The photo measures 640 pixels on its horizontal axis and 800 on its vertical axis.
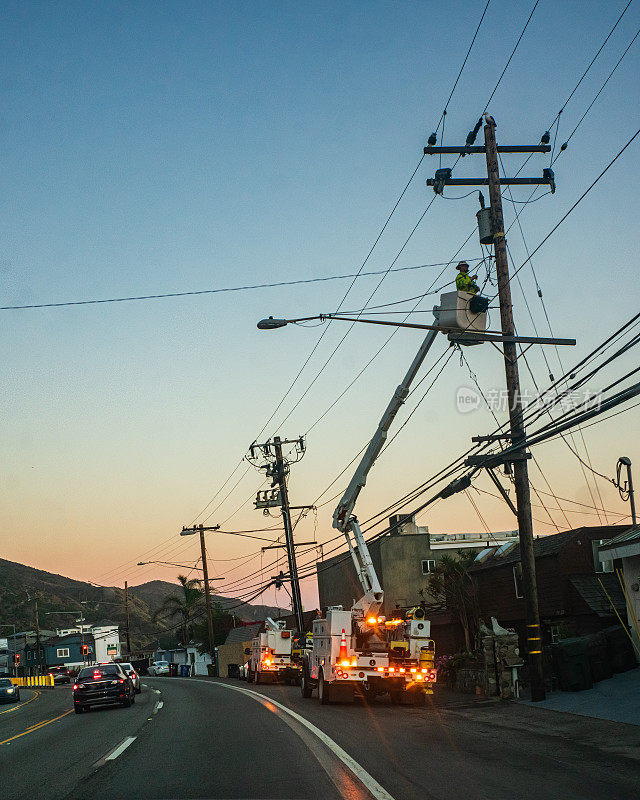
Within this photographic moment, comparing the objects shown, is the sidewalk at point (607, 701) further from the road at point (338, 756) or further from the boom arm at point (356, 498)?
the boom arm at point (356, 498)

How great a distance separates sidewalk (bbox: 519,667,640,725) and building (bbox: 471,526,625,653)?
7622mm

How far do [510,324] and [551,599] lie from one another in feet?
56.2

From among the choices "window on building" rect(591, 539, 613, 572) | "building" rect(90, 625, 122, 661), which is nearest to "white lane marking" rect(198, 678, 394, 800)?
"window on building" rect(591, 539, 613, 572)

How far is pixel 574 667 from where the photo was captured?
2152cm

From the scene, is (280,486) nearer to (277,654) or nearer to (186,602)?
(277,654)

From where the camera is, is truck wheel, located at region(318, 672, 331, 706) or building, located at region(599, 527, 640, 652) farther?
truck wheel, located at region(318, 672, 331, 706)

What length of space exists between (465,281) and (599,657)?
11.0m

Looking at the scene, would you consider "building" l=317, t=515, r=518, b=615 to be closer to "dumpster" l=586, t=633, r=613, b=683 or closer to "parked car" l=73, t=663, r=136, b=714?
"parked car" l=73, t=663, r=136, b=714

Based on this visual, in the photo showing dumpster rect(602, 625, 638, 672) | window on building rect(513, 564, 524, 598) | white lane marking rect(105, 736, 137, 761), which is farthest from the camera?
window on building rect(513, 564, 524, 598)

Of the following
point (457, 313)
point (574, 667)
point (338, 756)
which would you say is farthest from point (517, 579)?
point (338, 756)

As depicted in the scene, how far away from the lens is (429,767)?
Result: 36.4 feet

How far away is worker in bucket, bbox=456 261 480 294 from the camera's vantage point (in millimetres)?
20891

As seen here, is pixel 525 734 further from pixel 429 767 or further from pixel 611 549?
pixel 611 549

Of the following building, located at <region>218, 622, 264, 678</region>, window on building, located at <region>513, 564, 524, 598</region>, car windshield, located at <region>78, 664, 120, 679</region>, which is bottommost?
building, located at <region>218, 622, 264, 678</region>
